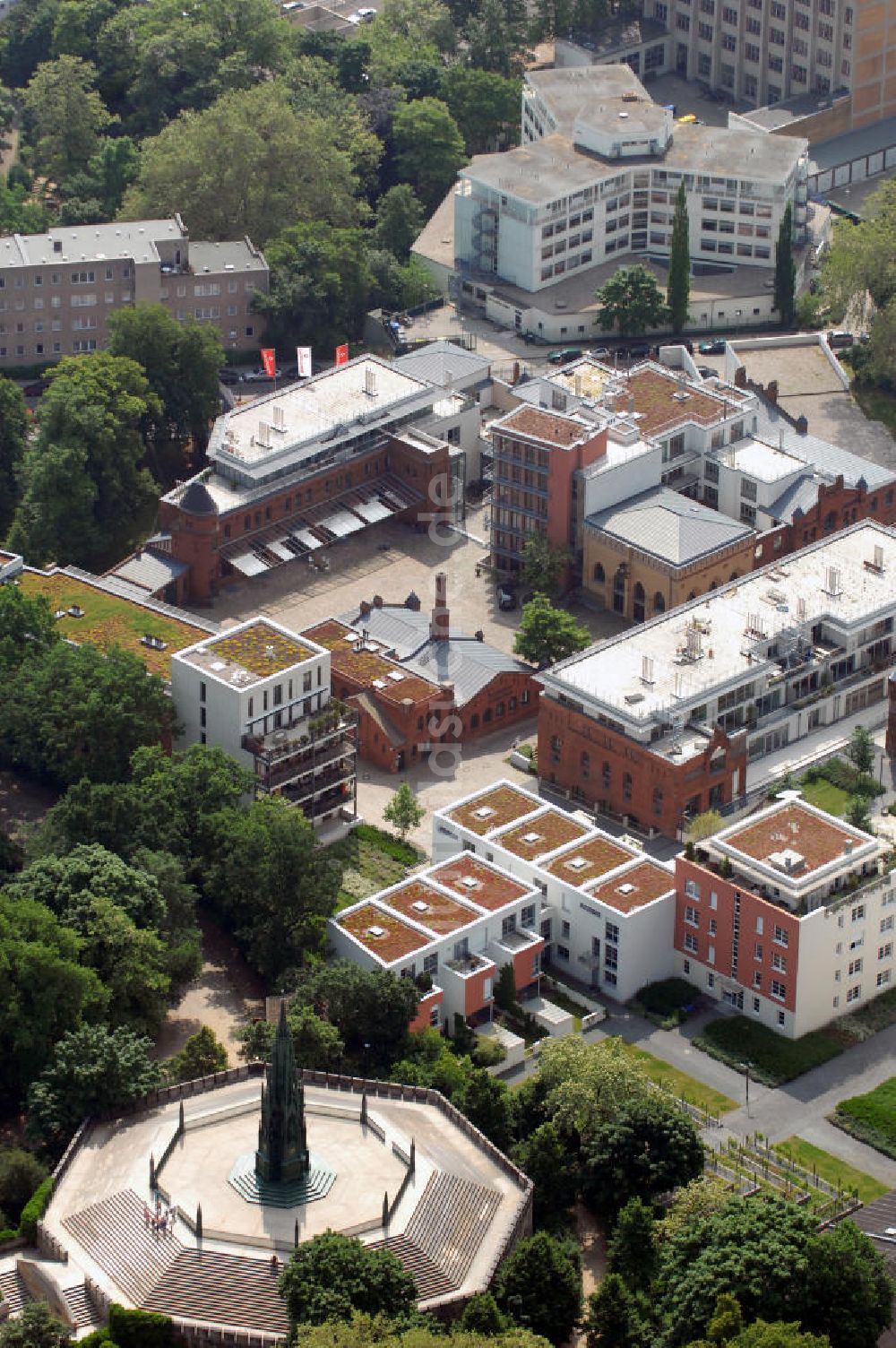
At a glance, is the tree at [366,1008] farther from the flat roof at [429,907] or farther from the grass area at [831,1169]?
the grass area at [831,1169]

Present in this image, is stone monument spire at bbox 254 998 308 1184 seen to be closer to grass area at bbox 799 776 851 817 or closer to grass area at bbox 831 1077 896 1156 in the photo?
grass area at bbox 831 1077 896 1156

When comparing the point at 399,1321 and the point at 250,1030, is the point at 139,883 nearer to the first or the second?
the point at 250,1030

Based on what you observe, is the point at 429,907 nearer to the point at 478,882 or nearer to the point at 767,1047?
the point at 478,882

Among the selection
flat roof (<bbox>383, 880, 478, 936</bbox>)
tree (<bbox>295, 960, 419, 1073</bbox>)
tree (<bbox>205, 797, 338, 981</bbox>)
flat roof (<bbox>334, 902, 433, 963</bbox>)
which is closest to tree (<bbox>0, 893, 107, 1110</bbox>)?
tree (<bbox>295, 960, 419, 1073</bbox>)

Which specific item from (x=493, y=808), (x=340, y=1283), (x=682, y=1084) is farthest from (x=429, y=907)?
(x=340, y=1283)

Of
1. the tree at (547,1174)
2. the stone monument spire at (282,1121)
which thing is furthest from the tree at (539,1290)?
the stone monument spire at (282,1121)

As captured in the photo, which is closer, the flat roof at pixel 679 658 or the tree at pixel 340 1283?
the tree at pixel 340 1283

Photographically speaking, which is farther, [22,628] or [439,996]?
[22,628]
